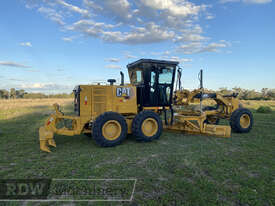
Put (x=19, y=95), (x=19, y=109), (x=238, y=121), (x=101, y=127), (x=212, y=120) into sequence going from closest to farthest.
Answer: (x=101, y=127)
(x=238, y=121)
(x=212, y=120)
(x=19, y=109)
(x=19, y=95)

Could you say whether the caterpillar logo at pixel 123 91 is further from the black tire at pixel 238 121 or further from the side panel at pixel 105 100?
the black tire at pixel 238 121

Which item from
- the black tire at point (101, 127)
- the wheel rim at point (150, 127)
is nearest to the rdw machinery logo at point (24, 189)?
the black tire at point (101, 127)

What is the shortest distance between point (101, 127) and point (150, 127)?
198 cm

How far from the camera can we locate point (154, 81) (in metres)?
7.68

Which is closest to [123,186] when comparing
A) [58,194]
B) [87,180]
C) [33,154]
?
[87,180]

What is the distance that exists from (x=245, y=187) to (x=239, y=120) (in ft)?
19.2

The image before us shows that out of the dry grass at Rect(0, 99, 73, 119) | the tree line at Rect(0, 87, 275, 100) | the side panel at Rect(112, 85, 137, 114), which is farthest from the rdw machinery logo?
the tree line at Rect(0, 87, 275, 100)

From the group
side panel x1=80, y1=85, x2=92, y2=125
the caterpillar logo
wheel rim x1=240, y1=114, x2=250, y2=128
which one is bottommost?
wheel rim x1=240, y1=114, x2=250, y2=128

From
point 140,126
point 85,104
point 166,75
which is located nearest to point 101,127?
point 85,104

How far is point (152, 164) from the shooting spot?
4.75m

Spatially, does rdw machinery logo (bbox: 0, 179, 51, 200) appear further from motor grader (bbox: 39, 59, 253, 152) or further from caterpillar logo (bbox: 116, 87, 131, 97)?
caterpillar logo (bbox: 116, 87, 131, 97)

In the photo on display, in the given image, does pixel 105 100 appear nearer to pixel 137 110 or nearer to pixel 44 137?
pixel 137 110

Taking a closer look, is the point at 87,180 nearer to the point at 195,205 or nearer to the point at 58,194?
the point at 58,194

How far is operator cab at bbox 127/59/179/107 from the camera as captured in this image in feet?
24.6
